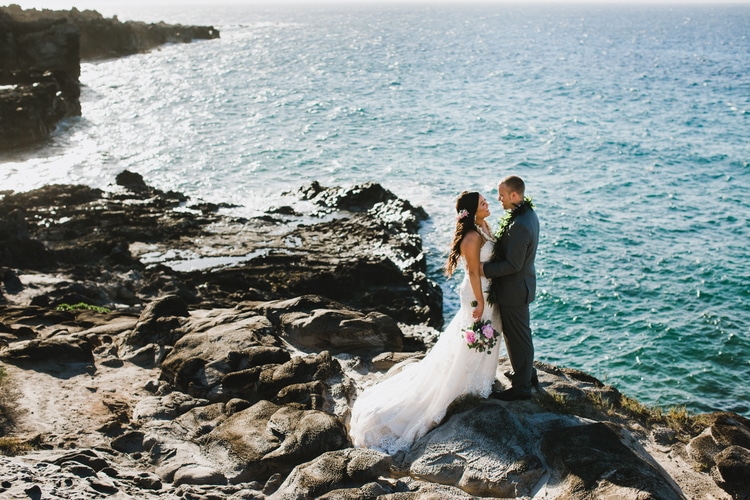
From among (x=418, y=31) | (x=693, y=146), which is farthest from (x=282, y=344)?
(x=418, y=31)

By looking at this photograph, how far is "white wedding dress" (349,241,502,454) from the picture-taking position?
9.29 meters

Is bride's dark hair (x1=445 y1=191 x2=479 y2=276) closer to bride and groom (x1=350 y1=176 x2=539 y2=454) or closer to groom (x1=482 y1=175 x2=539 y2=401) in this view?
bride and groom (x1=350 y1=176 x2=539 y2=454)

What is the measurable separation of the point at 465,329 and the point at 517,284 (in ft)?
3.18

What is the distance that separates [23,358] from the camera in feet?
41.2

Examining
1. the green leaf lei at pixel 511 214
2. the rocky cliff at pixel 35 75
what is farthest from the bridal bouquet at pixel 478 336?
the rocky cliff at pixel 35 75

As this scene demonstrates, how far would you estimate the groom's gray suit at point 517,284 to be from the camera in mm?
8859

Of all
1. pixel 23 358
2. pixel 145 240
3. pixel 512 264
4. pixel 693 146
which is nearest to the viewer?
pixel 512 264

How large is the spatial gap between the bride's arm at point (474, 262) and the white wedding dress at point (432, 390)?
5.4 inches

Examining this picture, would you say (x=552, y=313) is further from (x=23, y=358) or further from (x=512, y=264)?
(x=23, y=358)

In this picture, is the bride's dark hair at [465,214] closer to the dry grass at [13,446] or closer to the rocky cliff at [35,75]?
the dry grass at [13,446]

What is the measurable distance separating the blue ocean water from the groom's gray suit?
10472 millimetres

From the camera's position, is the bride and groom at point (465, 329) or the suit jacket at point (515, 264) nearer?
the suit jacket at point (515, 264)

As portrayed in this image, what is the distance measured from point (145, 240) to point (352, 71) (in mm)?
57933

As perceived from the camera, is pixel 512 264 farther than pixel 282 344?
No
